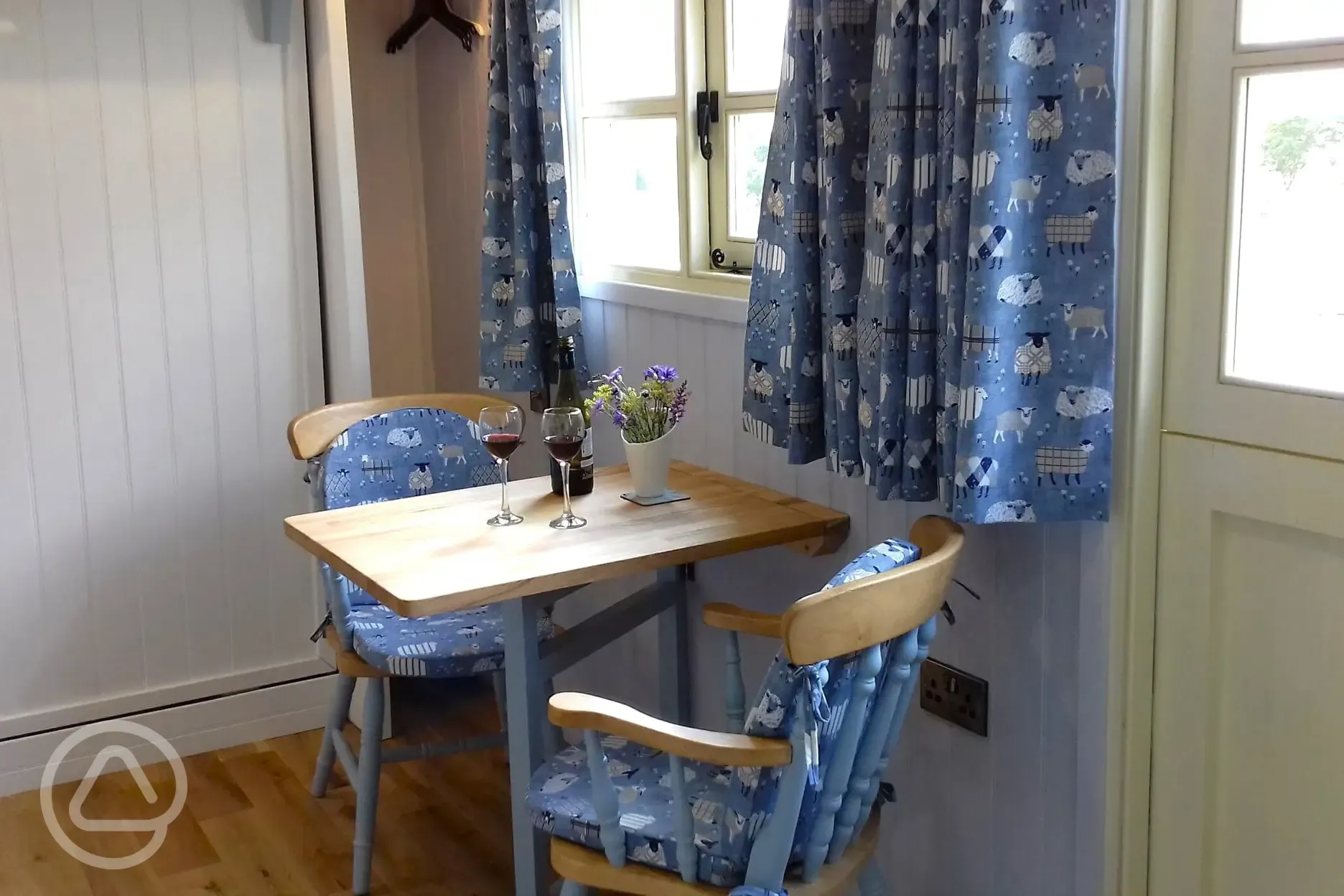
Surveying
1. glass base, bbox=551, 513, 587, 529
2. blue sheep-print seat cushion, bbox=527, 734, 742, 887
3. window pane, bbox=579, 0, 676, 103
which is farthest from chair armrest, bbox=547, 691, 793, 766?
window pane, bbox=579, 0, 676, 103

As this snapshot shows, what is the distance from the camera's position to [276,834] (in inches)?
111

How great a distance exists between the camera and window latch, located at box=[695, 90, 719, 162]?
2.62 metres

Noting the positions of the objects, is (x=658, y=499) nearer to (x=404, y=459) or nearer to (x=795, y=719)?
(x=404, y=459)

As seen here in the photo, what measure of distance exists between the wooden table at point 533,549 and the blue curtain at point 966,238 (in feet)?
0.93

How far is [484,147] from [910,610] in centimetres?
215

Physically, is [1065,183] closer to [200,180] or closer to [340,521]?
[340,521]

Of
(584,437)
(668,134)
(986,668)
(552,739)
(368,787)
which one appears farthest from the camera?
(668,134)

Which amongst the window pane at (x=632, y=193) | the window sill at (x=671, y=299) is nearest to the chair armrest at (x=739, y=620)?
the window sill at (x=671, y=299)

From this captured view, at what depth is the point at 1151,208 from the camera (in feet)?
5.53

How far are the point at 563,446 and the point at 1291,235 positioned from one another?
1.17 metres

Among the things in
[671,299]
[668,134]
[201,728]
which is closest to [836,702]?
[671,299]

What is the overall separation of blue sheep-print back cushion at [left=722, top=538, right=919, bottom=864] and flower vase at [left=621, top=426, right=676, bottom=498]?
71 cm

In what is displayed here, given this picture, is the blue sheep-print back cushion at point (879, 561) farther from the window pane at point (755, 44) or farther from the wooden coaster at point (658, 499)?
the window pane at point (755, 44)

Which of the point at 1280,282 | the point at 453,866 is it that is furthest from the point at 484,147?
the point at 1280,282
